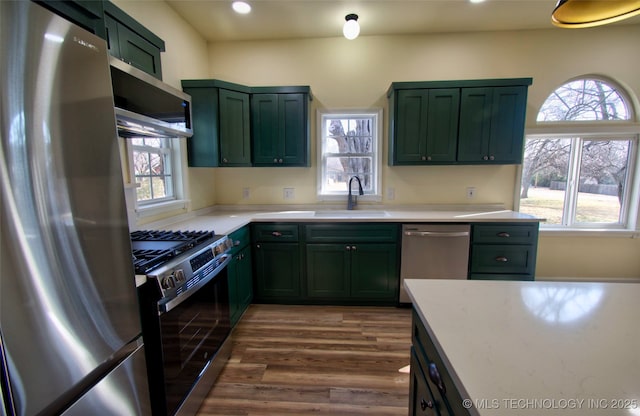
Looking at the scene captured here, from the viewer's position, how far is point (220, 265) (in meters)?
1.81

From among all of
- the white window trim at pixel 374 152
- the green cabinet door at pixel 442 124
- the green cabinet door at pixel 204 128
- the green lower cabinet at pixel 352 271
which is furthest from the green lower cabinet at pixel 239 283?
the green cabinet door at pixel 442 124

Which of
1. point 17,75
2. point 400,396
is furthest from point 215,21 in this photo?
point 400,396

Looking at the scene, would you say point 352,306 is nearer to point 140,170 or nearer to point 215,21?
point 140,170

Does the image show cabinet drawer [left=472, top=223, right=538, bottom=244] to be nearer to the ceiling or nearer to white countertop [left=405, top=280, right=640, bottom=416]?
white countertop [left=405, top=280, right=640, bottom=416]

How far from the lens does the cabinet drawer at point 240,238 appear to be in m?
2.26

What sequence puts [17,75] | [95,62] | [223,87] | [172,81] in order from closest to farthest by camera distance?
[17,75], [95,62], [172,81], [223,87]

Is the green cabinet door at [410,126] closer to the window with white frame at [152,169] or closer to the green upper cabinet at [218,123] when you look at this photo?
the green upper cabinet at [218,123]

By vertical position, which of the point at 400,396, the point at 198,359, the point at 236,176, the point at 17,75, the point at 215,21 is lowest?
the point at 400,396

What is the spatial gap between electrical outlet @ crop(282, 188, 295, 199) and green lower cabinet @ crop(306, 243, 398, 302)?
81 centimetres

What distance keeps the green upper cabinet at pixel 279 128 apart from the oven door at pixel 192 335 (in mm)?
1398

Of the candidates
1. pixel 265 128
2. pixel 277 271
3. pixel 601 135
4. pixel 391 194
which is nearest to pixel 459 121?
pixel 391 194

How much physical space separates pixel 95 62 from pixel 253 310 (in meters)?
2.36

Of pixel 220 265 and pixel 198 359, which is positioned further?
pixel 220 265

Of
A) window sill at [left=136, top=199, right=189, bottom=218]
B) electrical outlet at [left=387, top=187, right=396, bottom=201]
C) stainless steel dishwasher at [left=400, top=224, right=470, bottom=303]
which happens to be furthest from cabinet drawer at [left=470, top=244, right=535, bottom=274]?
window sill at [left=136, top=199, right=189, bottom=218]
